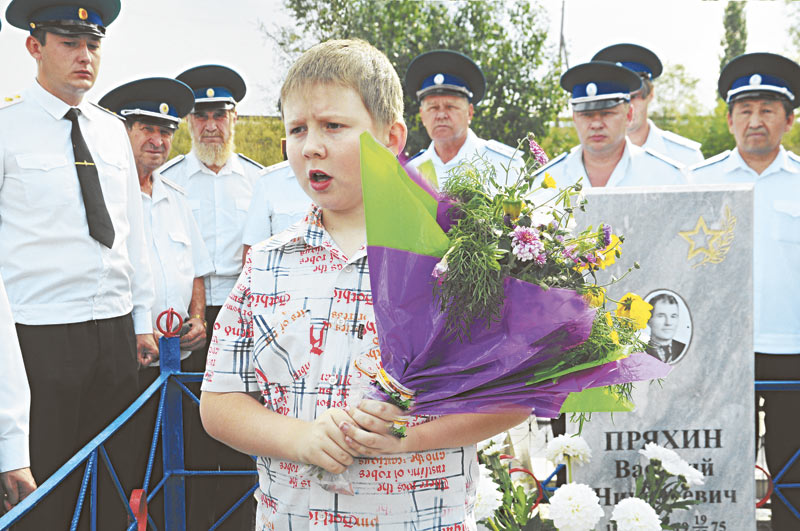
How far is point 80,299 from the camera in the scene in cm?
366

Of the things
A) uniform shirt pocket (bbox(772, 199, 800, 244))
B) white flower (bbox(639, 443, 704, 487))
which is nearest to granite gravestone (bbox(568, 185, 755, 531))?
white flower (bbox(639, 443, 704, 487))

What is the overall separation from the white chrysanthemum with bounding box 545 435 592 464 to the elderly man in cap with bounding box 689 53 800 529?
4.46 ft

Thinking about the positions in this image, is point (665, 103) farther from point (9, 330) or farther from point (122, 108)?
point (9, 330)

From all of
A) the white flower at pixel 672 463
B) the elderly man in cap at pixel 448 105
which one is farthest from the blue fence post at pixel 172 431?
the elderly man in cap at pixel 448 105

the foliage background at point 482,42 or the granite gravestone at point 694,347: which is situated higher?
the foliage background at point 482,42

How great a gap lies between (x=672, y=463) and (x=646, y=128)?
385 cm

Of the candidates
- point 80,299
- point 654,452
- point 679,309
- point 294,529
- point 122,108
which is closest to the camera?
point 294,529

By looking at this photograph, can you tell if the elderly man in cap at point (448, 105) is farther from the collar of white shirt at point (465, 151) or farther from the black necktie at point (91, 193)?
the black necktie at point (91, 193)

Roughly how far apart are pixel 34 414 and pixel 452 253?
2.78m

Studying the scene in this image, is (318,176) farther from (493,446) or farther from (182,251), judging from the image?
(182,251)

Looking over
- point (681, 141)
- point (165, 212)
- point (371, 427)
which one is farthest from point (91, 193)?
point (681, 141)

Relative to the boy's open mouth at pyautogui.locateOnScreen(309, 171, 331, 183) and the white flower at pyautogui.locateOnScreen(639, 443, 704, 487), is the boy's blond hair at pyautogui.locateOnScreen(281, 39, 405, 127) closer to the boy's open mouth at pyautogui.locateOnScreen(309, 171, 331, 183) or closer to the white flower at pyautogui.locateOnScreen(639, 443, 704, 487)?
the boy's open mouth at pyautogui.locateOnScreen(309, 171, 331, 183)

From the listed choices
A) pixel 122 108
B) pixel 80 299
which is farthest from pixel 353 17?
pixel 80 299

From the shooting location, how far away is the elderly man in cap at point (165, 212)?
453 centimetres
